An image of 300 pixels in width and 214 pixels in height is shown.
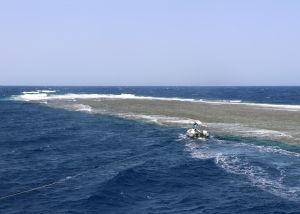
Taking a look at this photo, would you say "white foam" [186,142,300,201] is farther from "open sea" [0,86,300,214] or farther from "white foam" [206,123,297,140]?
"white foam" [206,123,297,140]

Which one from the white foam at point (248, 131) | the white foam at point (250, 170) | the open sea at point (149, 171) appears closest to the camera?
the open sea at point (149, 171)

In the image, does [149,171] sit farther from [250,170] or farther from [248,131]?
[248,131]

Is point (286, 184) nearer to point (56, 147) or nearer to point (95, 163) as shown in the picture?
point (95, 163)

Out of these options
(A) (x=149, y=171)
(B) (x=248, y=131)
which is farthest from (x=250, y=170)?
(B) (x=248, y=131)

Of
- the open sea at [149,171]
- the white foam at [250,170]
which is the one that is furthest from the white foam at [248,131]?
the white foam at [250,170]

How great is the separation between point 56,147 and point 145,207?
69.6 feet

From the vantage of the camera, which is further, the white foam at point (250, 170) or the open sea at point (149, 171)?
the white foam at point (250, 170)

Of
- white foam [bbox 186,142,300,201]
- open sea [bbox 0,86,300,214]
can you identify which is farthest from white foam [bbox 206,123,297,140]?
white foam [bbox 186,142,300,201]

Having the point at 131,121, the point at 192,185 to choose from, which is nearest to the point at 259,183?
the point at 192,185

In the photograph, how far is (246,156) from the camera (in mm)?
34656

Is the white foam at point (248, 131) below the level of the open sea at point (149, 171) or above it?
above

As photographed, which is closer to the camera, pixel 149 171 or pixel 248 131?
pixel 149 171

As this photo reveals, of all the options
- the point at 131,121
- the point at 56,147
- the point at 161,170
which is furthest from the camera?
the point at 131,121

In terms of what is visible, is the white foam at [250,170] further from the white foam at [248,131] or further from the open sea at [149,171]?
the white foam at [248,131]
